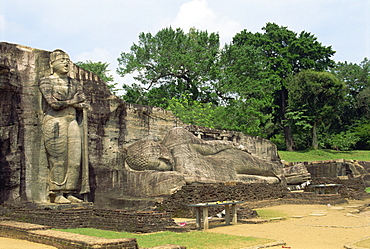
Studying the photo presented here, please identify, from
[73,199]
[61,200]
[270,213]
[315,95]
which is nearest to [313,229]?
[270,213]

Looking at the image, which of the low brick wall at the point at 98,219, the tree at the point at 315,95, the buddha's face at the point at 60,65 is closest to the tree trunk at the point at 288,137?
the tree at the point at 315,95

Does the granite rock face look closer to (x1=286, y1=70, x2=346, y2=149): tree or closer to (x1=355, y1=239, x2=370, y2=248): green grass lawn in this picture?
(x1=355, y1=239, x2=370, y2=248): green grass lawn

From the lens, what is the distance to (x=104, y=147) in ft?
43.4

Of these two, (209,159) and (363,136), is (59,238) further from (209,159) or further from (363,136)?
(363,136)

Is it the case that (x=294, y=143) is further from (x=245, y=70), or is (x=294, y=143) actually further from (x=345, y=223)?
(x=345, y=223)

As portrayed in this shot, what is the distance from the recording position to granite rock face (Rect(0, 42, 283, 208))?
11078 mm

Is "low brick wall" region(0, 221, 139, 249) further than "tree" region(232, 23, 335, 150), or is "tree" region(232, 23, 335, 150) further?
"tree" region(232, 23, 335, 150)

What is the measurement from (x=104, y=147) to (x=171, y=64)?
18149 millimetres

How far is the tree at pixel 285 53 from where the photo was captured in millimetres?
38781

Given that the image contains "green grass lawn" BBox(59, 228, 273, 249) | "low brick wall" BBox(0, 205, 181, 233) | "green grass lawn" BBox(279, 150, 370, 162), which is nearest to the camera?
"green grass lawn" BBox(59, 228, 273, 249)

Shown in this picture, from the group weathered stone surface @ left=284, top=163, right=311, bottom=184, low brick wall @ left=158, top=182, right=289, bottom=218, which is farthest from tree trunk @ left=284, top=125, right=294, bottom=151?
low brick wall @ left=158, top=182, right=289, bottom=218

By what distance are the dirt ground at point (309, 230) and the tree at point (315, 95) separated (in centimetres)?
2414

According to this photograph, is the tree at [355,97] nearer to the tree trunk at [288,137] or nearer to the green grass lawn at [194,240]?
the tree trunk at [288,137]

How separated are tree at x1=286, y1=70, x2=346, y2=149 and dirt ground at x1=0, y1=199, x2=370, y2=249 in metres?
24.1
